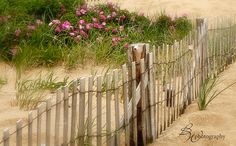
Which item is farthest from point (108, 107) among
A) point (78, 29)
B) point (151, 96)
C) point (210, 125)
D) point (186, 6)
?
point (186, 6)

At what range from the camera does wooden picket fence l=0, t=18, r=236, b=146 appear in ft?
10.3

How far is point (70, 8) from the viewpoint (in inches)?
321

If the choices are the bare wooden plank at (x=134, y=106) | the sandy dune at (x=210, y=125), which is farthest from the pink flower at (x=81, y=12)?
the bare wooden plank at (x=134, y=106)

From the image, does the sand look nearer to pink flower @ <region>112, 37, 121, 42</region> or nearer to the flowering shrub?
the flowering shrub

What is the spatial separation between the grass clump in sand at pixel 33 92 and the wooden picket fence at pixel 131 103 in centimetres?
19

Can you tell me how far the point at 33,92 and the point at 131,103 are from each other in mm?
1451

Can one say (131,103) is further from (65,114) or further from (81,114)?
(65,114)

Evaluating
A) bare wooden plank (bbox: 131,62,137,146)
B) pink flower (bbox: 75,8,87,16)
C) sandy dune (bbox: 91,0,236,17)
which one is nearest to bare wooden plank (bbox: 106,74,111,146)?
bare wooden plank (bbox: 131,62,137,146)

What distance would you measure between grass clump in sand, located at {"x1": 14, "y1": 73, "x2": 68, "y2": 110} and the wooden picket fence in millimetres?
185

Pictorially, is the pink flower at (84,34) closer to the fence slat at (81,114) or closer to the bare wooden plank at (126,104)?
the bare wooden plank at (126,104)

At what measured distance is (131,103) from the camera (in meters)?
3.77

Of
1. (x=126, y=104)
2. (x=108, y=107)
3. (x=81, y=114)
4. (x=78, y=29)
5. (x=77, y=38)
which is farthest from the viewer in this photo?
(x=78, y=29)

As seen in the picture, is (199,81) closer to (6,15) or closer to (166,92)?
(166,92)

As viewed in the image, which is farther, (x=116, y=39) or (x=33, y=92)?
(x=116, y=39)
